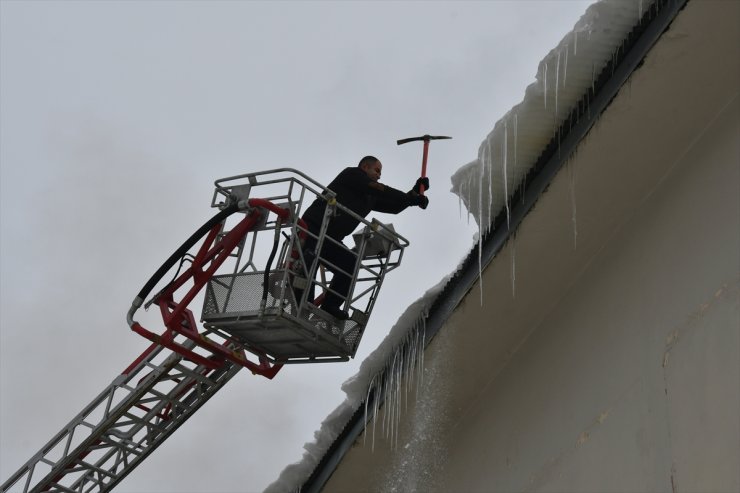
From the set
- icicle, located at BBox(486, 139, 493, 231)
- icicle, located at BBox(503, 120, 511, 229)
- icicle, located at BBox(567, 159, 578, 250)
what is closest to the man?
icicle, located at BBox(486, 139, 493, 231)

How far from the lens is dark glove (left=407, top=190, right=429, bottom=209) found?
9.56 m

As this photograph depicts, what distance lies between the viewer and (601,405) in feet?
22.6

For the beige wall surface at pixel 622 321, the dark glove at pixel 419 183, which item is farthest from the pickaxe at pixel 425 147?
the beige wall surface at pixel 622 321

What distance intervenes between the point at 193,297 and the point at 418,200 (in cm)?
194

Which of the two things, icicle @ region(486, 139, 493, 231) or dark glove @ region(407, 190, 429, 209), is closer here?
icicle @ region(486, 139, 493, 231)

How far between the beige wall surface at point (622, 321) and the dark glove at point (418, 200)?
173cm

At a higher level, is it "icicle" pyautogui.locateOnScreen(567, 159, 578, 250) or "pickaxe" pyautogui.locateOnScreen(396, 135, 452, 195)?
"pickaxe" pyautogui.locateOnScreen(396, 135, 452, 195)

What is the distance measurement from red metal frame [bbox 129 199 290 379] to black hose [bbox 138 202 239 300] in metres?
0.11

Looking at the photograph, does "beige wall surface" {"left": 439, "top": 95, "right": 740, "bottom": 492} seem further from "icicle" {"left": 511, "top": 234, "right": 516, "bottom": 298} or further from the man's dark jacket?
the man's dark jacket

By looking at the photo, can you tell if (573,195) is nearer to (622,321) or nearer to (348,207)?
(622,321)

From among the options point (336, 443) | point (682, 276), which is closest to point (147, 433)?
point (336, 443)

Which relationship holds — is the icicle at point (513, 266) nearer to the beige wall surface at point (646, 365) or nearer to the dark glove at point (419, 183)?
the beige wall surface at point (646, 365)

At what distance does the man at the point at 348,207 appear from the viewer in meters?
9.04

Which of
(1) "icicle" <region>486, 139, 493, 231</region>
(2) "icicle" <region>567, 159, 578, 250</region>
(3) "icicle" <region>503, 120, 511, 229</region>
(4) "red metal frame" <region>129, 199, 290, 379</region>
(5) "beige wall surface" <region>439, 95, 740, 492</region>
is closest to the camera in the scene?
(5) "beige wall surface" <region>439, 95, 740, 492</region>
